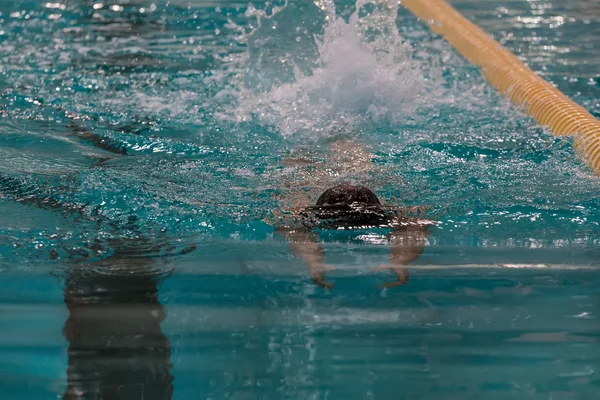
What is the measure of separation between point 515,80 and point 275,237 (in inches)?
133

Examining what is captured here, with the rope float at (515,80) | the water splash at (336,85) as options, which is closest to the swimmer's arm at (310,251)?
the water splash at (336,85)

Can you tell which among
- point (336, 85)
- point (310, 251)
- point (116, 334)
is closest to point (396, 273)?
point (310, 251)

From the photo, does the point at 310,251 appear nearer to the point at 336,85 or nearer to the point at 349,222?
the point at 349,222

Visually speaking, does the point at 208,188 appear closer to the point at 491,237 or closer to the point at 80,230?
the point at 80,230

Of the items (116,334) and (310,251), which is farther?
(310,251)

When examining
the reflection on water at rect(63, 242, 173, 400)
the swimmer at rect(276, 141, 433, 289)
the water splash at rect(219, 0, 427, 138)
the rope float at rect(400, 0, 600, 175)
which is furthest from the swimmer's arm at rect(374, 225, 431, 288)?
the water splash at rect(219, 0, 427, 138)

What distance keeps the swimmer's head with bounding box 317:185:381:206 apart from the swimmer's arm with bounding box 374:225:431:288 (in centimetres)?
23

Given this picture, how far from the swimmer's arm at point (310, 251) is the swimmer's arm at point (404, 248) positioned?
21 cm

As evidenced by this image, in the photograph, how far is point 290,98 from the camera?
17.4 feet

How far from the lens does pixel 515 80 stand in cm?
582

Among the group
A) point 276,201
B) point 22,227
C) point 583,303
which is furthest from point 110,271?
point 583,303

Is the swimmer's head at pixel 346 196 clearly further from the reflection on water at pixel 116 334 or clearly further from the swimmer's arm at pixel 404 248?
the reflection on water at pixel 116 334

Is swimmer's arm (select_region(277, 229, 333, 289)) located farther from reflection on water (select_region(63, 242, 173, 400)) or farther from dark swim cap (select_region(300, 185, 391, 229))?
reflection on water (select_region(63, 242, 173, 400))

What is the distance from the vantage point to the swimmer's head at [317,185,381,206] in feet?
10.8
